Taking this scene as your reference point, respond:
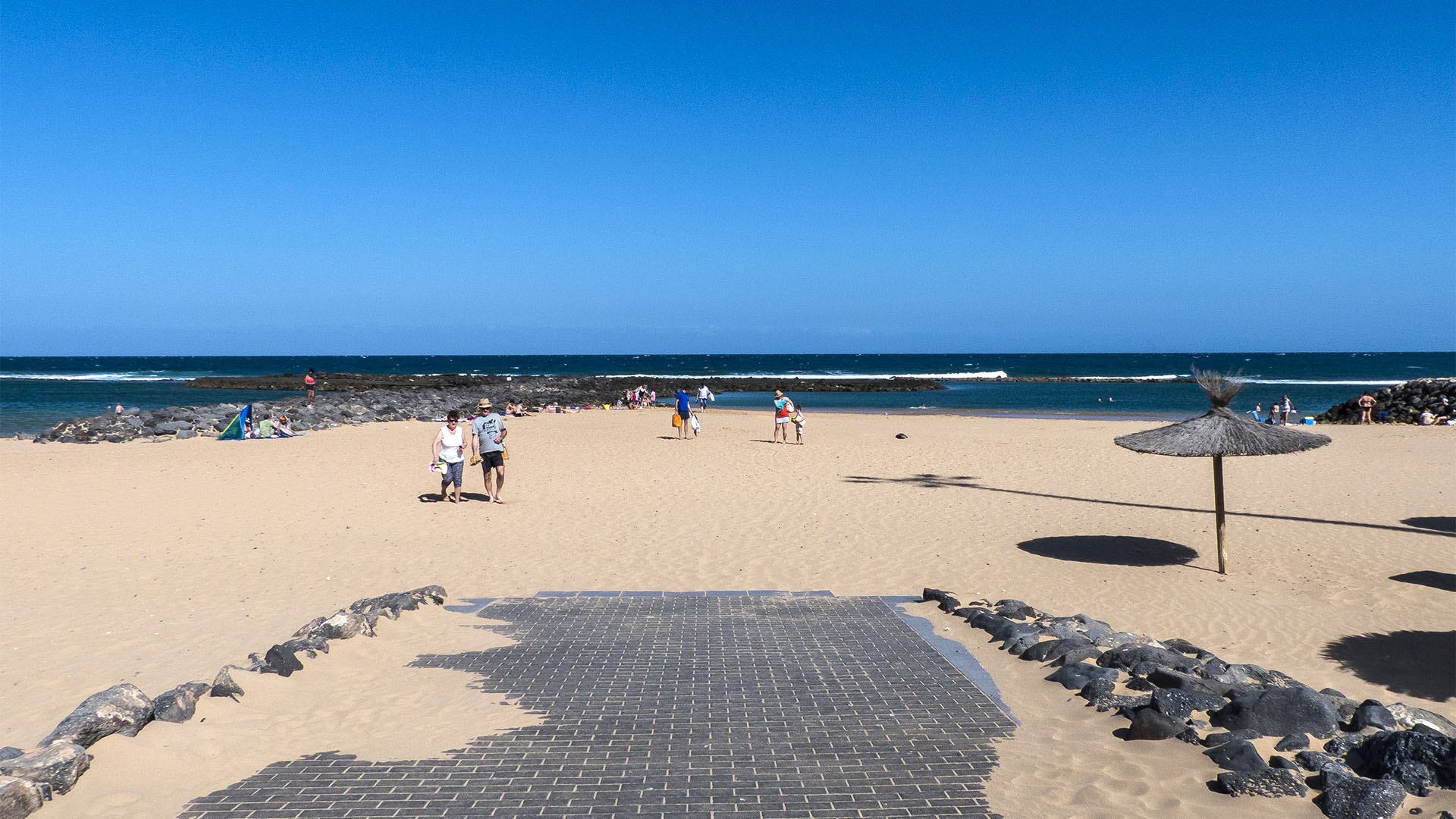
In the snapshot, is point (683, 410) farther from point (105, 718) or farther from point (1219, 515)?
point (105, 718)

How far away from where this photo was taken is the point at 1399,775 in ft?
13.1

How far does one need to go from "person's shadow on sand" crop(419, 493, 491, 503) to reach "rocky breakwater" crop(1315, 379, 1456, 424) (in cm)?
3170

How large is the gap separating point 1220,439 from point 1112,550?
1.93 meters

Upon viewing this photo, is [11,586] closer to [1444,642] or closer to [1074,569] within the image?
[1074,569]

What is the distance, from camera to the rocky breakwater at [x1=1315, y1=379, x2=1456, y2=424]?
105 ft

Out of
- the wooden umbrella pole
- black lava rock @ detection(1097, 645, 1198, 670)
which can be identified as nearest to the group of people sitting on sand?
the wooden umbrella pole

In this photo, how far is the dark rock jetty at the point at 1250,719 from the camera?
398cm

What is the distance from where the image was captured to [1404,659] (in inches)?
277

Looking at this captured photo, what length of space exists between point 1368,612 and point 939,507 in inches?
232

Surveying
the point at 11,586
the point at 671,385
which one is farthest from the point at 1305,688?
the point at 671,385

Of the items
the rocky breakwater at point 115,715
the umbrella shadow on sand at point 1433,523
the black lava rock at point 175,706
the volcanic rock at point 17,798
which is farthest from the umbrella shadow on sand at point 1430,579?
the volcanic rock at point 17,798

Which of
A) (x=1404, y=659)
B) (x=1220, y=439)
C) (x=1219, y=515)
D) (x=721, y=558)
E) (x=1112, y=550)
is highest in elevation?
(x=1220, y=439)

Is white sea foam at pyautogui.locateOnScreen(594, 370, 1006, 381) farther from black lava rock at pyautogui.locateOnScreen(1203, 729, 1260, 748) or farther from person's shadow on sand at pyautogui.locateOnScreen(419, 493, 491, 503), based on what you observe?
black lava rock at pyautogui.locateOnScreen(1203, 729, 1260, 748)

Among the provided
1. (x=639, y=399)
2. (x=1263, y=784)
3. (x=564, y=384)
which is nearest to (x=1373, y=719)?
(x=1263, y=784)
